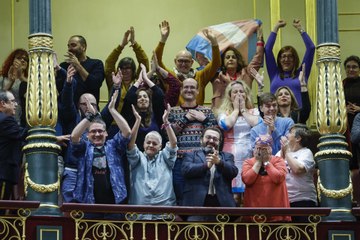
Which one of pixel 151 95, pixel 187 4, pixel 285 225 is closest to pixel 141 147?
pixel 151 95

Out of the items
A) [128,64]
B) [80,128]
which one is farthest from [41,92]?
[128,64]

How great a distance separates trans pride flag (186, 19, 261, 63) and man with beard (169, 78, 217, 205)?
90.3 inches

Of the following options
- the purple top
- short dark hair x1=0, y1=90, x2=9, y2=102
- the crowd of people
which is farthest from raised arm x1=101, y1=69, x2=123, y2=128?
the purple top

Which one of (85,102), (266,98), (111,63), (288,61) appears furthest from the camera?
(111,63)

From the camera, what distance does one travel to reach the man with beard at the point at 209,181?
18641 mm

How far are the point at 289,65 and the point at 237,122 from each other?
1740 mm

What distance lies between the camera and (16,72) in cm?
2089

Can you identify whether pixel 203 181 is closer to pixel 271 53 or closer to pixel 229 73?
pixel 229 73

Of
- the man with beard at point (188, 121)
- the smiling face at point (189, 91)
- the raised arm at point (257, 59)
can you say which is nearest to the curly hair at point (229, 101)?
the man with beard at point (188, 121)

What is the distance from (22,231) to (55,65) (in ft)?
7.52

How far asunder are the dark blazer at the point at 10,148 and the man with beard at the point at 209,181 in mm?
1928

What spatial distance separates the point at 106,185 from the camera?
18.8 m

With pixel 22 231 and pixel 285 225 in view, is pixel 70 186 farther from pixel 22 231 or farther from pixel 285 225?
pixel 285 225

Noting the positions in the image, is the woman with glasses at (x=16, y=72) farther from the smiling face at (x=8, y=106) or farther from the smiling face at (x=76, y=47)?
the smiling face at (x=8, y=106)
